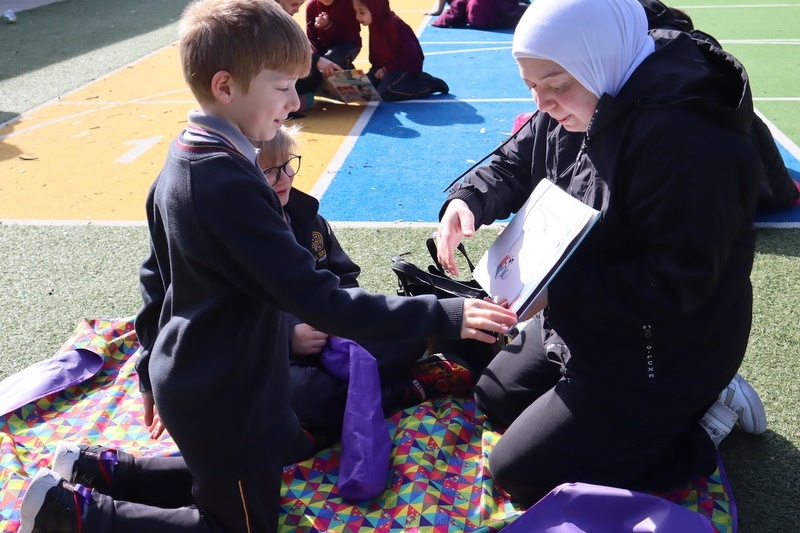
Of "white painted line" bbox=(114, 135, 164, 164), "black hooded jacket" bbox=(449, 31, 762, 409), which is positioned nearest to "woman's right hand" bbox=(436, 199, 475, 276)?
"black hooded jacket" bbox=(449, 31, 762, 409)

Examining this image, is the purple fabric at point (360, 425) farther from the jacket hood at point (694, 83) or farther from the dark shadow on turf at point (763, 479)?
the jacket hood at point (694, 83)

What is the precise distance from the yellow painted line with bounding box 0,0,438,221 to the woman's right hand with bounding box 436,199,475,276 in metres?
2.81

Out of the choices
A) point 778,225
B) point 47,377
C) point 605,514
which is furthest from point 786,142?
point 47,377

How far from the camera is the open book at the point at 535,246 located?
2.41m

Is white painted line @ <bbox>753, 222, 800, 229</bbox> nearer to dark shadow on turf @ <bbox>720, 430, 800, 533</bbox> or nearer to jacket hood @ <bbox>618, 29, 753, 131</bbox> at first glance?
dark shadow on turf @ <bbox>720, 430, 800, 533</bbox>

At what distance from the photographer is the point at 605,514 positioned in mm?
2414

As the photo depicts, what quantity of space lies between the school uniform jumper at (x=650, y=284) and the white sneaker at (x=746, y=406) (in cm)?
27

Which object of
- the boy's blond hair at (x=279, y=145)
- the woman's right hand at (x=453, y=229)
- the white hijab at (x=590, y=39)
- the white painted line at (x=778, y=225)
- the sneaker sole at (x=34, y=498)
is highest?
the white hijab at (x=590, y=39)

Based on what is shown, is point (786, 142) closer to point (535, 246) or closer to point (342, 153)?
point (342, 153)

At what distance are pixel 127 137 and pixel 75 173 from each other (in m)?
0.95

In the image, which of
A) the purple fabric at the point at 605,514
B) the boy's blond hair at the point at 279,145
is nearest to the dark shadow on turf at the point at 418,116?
the boy's blond hair at the point at 279,145

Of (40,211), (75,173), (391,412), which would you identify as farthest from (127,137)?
(391,412)

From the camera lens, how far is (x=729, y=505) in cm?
266

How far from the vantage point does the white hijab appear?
2359 millimetres
